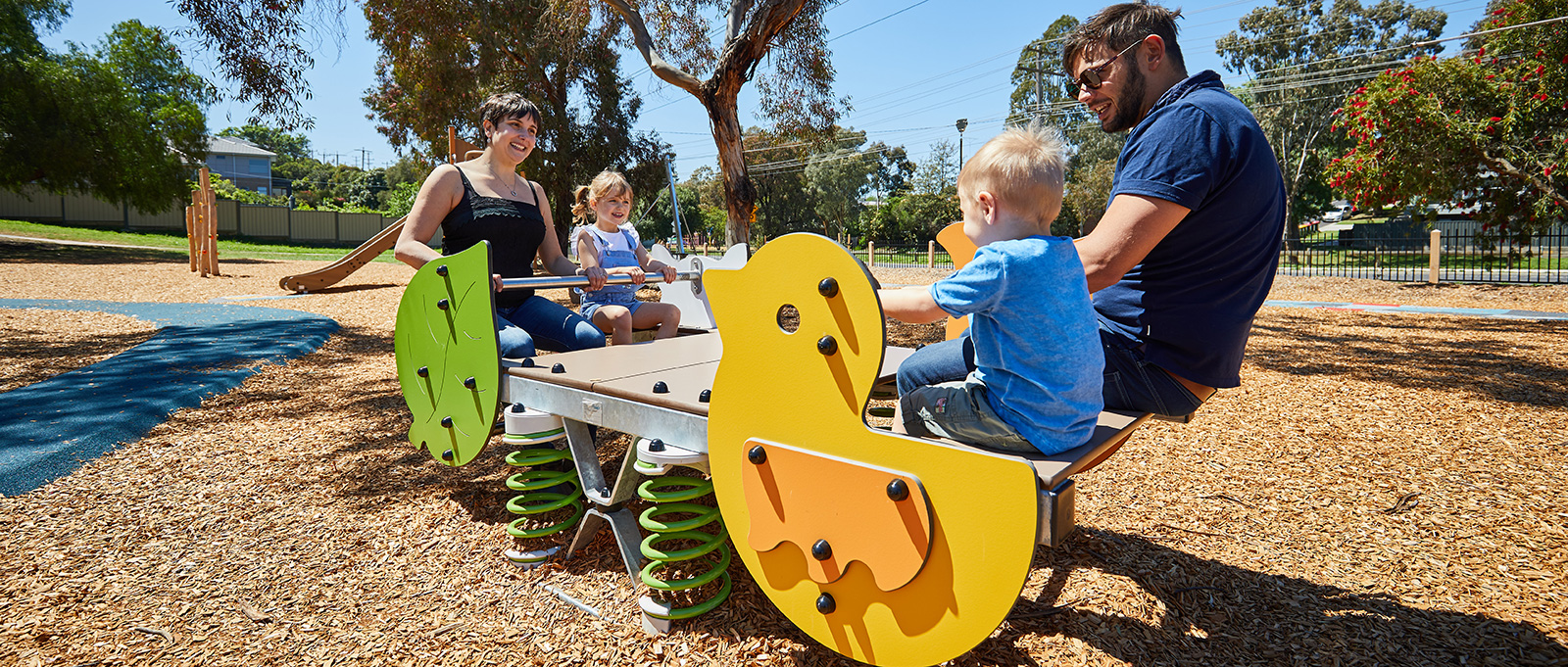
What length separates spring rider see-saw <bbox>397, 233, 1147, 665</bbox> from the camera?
1.58 m

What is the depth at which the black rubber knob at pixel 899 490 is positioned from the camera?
5.44 ft

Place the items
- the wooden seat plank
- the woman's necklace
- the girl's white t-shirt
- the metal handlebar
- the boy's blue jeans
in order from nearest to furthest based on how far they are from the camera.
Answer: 1. the wooden seat plank
2. the boy's blue jeans
3. the metal handlebar
4. the woman's necklace
5. the girl's white t-shirt

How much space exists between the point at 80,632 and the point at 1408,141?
15.7m

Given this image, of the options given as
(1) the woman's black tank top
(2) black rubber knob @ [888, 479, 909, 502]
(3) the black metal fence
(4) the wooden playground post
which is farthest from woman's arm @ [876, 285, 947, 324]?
(3) the black metal fence

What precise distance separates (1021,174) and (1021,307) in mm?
285

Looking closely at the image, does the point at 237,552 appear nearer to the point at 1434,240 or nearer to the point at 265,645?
the point at 265,645

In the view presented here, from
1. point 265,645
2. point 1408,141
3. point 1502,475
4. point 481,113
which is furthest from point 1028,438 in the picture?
point 1408,141

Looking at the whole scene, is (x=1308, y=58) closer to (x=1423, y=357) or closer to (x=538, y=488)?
(x=1423, y=357)

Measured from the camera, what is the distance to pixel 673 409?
2.23m

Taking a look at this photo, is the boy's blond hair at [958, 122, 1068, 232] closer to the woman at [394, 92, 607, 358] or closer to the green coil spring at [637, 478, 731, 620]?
the green coil spring at [637, 478, 731, 620]

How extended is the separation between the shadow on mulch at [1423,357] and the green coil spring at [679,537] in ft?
18.8

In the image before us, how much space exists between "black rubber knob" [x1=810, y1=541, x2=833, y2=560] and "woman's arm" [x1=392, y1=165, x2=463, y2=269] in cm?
229

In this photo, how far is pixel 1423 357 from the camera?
7.03 meters

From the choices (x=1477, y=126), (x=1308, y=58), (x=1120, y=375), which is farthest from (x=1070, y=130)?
(x=1120, y=375)
